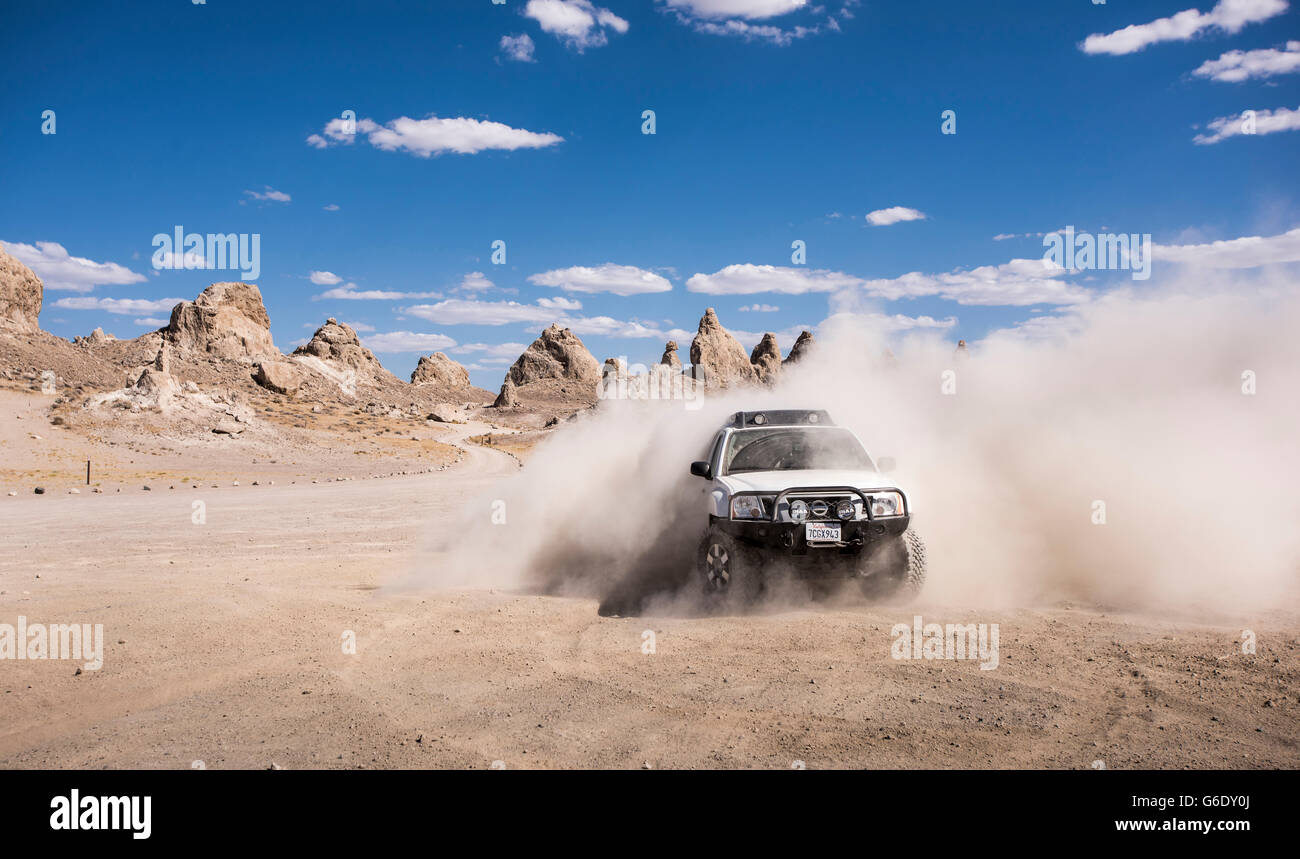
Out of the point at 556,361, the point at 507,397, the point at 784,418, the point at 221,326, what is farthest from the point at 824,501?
the point at 556,361

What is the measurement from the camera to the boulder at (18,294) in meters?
71.6

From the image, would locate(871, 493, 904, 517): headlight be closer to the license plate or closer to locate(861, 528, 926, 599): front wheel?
locate(861, 528, 926, 599): front wheel

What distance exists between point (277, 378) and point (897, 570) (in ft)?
280

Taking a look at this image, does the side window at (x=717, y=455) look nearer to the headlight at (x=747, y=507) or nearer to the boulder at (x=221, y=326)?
the headlight at (x=747, y=507)

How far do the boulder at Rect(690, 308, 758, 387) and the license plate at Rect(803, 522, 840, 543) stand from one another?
4719 inches

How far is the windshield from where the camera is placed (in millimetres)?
8938

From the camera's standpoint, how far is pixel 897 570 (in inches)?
307

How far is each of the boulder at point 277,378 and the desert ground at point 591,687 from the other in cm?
7771

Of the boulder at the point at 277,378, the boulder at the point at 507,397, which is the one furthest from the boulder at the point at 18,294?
the boulder at the point at 507,397

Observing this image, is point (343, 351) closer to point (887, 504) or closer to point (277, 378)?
point (277, 378)
